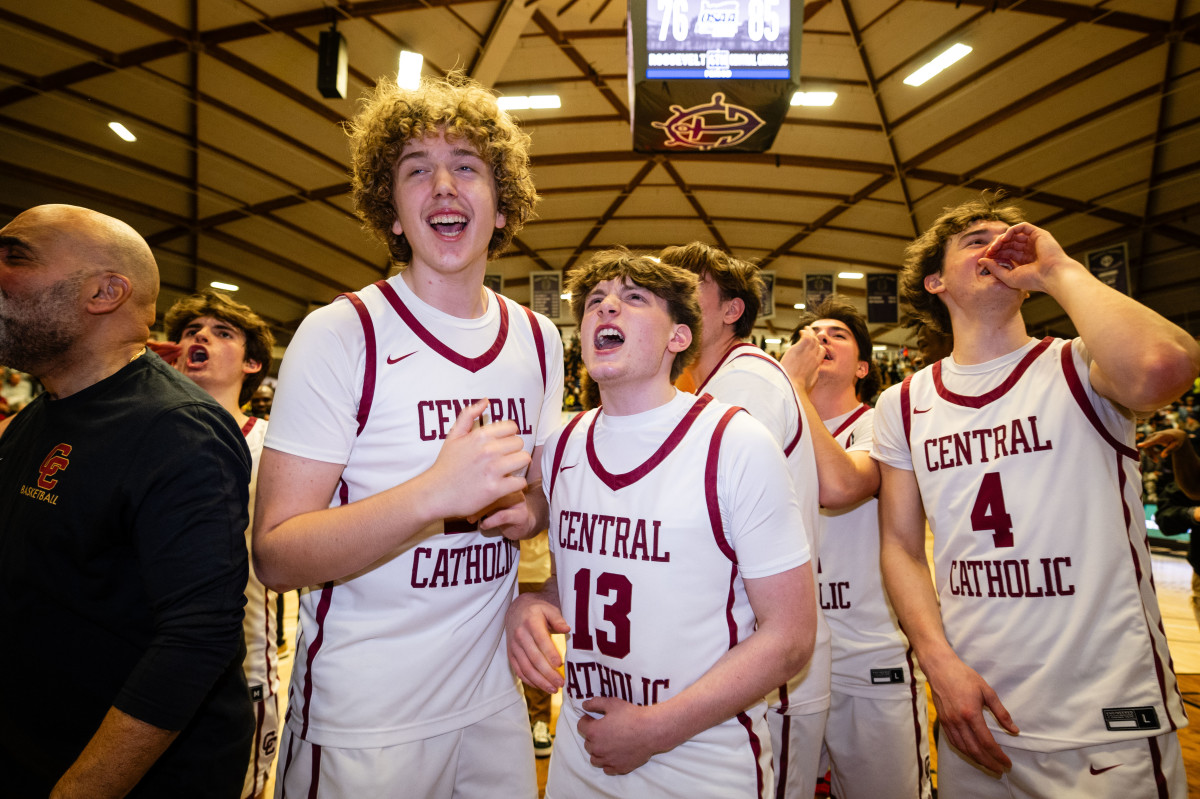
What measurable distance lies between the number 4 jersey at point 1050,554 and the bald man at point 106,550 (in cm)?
213

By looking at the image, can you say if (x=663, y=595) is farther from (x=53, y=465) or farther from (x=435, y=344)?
(x=53, y=465)

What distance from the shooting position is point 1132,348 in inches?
64.9

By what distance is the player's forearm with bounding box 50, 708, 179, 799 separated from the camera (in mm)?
1275

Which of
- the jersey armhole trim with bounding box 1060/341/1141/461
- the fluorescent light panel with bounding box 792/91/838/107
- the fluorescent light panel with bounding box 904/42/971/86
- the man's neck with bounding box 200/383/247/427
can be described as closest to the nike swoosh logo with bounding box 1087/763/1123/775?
the jersey armhole trim with bounding box 1060/341/1141/461

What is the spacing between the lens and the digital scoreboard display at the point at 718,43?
4.89 metres

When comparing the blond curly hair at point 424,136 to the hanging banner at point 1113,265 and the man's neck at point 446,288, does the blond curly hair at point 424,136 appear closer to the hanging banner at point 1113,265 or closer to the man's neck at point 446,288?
the man's neck at point 446,288

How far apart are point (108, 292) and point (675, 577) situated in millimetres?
1633

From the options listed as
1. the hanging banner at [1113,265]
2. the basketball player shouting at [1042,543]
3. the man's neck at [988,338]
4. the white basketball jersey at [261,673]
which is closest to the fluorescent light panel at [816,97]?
the hanging banner at [1113,265]

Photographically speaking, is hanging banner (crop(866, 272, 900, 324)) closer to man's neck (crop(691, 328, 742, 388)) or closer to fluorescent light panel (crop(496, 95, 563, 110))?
fluorescent light panel (crop(496, 95, 563, 110))

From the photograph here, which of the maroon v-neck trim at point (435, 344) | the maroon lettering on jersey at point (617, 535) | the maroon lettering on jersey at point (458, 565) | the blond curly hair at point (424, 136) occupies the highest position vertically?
the blond curly hair at point (424, 136)

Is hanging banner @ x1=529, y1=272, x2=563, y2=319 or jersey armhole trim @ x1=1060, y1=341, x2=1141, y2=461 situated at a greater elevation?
hanging banner @ x1=529, y1=272, x2=563, y2=319

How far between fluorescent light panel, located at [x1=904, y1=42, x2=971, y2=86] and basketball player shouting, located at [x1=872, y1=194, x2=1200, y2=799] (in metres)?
7.67

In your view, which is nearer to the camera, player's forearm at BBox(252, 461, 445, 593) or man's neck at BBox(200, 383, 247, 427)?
player's forearm at BBox(252, 461, 445, 593)

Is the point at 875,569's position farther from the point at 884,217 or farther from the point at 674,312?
the point at 884,217
